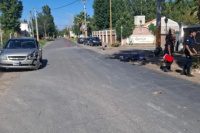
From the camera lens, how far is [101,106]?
5.31 metres

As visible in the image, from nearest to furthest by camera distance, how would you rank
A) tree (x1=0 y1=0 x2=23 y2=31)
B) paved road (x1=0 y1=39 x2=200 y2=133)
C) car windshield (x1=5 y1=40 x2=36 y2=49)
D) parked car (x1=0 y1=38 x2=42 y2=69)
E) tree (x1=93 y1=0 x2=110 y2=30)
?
paved road (x1=0 y1=39 x2=200 y2=133), parked car (x1=0 y1=38 x2=42 y2=69), car windshield (x1=5 y1=40 x2=36 y2=49), tree (x1=0 y1=0 x2=23 y2=31), tree (x1=93 y1=0 x2=110 y2=30)

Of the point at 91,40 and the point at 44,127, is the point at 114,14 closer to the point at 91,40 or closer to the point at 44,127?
the point at 91,40

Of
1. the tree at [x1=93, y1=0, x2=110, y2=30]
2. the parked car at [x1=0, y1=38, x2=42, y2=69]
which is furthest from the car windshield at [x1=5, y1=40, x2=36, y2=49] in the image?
the tree at [x1=93, y1=0, x2=110, y2=30]

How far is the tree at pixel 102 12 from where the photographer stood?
61656 mm

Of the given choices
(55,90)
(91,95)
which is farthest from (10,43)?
(91,95)

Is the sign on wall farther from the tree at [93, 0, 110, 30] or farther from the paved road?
the paved road

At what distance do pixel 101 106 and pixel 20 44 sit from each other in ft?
26.1

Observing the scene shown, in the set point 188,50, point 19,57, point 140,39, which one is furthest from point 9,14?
point 188,50

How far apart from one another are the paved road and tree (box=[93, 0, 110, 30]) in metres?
56.0

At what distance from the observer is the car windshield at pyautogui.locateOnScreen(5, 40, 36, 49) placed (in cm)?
1141

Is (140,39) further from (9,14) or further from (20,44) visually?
(9,14)

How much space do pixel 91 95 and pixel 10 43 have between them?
24.2 feet

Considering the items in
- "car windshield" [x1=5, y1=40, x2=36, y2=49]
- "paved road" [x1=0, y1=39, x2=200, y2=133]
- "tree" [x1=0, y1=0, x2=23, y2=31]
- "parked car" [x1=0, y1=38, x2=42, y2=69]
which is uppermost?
"tree" [x1=0, y1=0, x2=23, y2=31]

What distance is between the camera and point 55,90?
6.90 m
